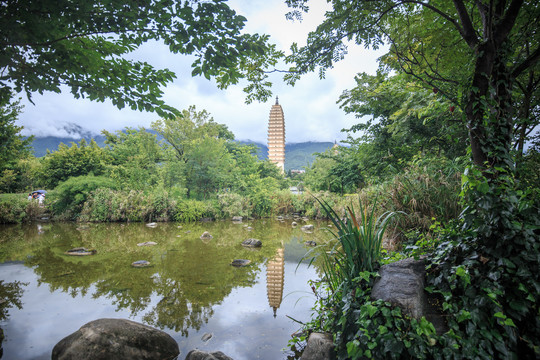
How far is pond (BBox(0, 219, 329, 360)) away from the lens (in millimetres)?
2990

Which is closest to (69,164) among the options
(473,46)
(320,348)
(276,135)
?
(320,348)

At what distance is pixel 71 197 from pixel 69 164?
373 cm

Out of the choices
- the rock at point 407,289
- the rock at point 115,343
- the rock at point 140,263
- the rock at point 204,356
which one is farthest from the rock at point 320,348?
the rock at point 140,263

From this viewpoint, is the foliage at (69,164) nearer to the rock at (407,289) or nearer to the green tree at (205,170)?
the green tree at (205,170)

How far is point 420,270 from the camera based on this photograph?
225 centimetres

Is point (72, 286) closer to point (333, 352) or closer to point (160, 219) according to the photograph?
point (333, 352)

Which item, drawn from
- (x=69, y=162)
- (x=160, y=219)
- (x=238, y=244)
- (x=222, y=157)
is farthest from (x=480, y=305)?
(x=69, y=162)

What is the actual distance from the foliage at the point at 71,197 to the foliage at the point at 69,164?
267 cm

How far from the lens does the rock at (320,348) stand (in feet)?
7.11

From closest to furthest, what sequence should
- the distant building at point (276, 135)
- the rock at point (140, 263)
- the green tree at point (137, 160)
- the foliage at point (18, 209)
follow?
the rock at point (140, 263) → the foliage at point (18, 209) → the green tree at point (137, 160) → the distant building at point (276, 135)

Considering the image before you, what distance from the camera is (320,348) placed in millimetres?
2219

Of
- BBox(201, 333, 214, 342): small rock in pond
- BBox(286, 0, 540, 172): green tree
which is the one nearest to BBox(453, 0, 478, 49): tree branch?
BBox(286, 0, 540, 172): green tree

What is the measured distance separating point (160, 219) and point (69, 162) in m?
7.78

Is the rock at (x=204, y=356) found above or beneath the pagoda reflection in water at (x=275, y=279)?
above
